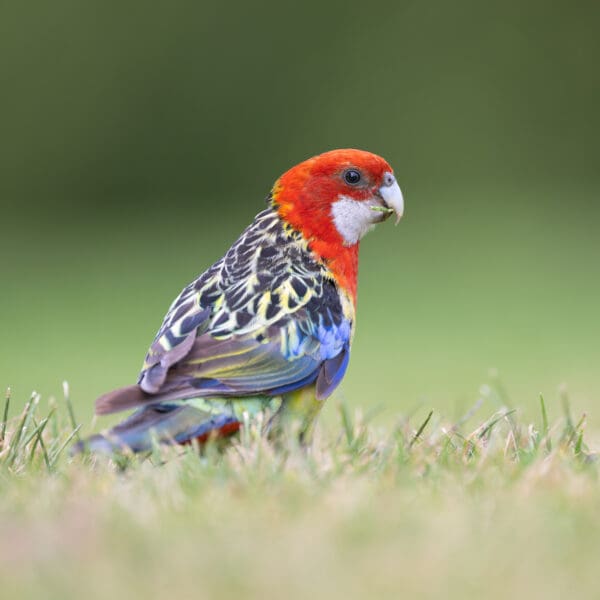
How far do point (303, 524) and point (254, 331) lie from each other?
1.29m

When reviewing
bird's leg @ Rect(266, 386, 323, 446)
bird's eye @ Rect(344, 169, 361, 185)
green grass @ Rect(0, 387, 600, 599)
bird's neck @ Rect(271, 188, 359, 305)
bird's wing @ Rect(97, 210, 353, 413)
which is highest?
bird's eye @ Rect(344, 169, 361, 185)

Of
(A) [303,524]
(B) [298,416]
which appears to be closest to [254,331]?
(B) [298,416]

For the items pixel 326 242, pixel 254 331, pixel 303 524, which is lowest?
pixel 303 524

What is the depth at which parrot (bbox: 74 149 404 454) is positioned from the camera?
11.3 feet

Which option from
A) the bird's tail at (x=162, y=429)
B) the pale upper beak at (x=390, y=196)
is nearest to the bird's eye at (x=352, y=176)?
the pale upper beak at (x=390, y=196)

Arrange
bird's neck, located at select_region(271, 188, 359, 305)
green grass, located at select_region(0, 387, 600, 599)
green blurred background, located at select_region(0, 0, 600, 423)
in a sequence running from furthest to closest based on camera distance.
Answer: green blurred background, located at select_region(0, 0, 600, 423)
bird's neck, located at select_region(271, 188, 359, 305)
green grass, located at select_region(0, 387, 600, 599)

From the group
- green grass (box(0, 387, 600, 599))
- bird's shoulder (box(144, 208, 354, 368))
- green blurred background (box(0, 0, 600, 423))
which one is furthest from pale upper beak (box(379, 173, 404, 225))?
green blurred background (box(0, 0, 600, 423))

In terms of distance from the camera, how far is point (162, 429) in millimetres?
3381

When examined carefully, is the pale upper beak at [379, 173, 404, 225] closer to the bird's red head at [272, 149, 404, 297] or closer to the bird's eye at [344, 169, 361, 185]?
the bird's red head at [272, 149, 404, 297]

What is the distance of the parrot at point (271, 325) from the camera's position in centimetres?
344

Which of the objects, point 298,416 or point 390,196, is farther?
point 390,196

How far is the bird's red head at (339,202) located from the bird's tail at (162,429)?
0.87 metres

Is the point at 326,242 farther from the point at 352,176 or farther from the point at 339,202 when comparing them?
the point at 352,176

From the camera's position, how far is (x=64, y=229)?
1428cm
